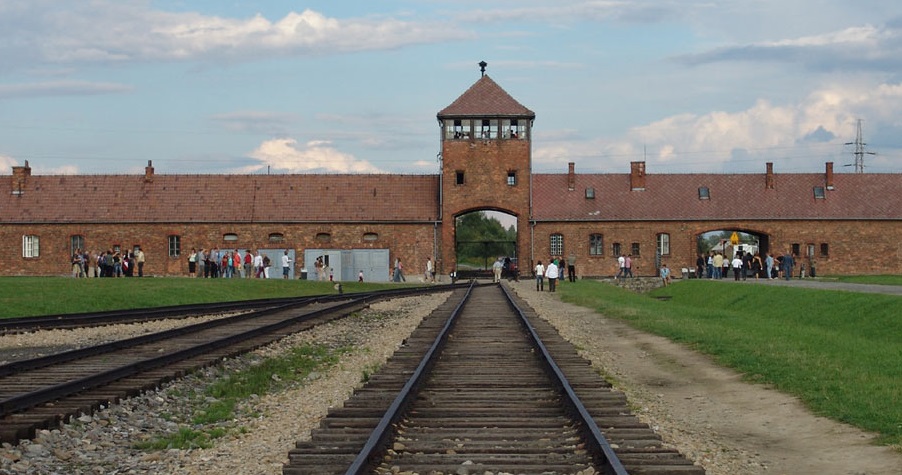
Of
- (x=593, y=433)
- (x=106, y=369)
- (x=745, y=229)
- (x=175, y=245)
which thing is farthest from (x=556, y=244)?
(x=593, y=433)

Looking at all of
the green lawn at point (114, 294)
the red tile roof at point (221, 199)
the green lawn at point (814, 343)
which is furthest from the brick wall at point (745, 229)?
the green lawn at point (814, 343)

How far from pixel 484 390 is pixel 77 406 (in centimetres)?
415

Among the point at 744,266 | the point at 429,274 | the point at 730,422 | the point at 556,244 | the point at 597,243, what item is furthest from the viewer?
the point at 597,243

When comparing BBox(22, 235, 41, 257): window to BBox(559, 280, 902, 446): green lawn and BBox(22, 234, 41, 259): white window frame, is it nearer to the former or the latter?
BBox(22, 234, 41, 259): white window frame

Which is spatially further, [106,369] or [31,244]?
[31,244]

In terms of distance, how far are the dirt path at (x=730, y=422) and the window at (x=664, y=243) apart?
4758 cm

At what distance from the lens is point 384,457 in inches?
318

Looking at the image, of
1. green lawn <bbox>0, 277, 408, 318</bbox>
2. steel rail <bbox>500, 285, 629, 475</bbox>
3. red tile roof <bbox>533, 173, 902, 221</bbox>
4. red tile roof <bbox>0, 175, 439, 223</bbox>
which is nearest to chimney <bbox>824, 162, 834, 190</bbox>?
red tile roof <bbox>533, 173, 902, 221</bbox>

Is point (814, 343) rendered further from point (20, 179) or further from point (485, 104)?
point (20, 179)

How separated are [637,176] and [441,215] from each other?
1282cm

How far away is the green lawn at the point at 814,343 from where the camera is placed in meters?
11.2

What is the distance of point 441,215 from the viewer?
63.8 m

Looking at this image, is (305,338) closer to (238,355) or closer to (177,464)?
(238,355)

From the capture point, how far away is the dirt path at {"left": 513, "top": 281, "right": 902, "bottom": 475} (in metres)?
8.51
